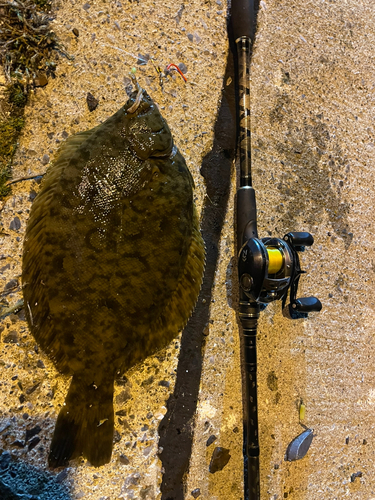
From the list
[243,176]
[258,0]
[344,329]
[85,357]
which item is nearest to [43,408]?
Result: [85,357]

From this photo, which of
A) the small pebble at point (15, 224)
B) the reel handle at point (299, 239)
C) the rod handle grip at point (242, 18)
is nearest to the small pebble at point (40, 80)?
the small pebble at point (15, 224)

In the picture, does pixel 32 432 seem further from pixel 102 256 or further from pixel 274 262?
pixel 274 262

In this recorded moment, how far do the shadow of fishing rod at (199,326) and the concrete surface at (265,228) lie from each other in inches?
1.4

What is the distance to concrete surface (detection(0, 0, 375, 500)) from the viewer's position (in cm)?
149

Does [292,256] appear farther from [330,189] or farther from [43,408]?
[43,408]

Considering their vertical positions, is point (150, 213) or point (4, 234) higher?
point (150, 213)

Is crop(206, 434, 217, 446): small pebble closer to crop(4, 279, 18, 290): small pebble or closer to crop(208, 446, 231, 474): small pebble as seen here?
crop(208, 446, 231, 474): small pebble

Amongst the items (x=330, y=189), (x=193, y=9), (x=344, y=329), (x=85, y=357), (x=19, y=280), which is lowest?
(x=344, y=329)

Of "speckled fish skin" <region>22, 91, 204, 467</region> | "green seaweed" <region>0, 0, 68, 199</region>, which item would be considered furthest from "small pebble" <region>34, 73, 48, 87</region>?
"speckled fish skin" <region>22, 91, 204, 467</region>

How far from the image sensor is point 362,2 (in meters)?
2.16

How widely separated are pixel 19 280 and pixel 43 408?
54 centimetres

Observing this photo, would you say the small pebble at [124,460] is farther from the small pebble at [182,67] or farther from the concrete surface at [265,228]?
the small pebble at [182,67]

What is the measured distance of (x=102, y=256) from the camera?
4.08 ft

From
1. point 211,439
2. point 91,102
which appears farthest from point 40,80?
point 211,439
